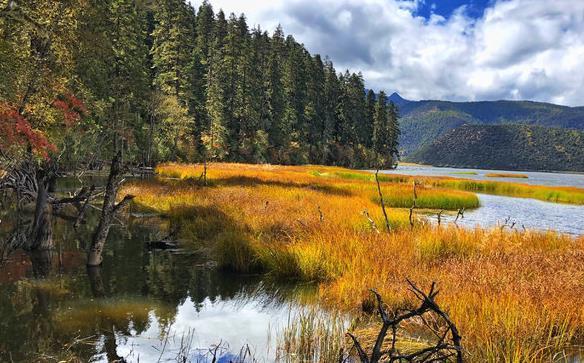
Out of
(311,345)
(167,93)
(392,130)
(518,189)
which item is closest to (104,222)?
(311,345)

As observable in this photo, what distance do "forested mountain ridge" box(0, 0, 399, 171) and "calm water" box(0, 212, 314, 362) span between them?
3.94 m

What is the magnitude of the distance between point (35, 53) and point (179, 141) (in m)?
36.8

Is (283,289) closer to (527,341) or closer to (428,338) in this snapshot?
(428,338)

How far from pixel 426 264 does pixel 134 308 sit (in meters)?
5.79

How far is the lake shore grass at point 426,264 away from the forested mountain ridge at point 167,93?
6.06 metres

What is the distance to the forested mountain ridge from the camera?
13.7 meters

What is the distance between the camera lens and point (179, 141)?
51031 mm

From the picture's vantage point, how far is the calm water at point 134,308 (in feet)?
19.4

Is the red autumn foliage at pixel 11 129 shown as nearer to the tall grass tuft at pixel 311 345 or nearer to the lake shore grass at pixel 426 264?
the lake shore grass at pixel 426 264

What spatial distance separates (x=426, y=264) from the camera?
8.93 m

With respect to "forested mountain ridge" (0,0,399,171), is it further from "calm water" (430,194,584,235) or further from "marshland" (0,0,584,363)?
"calm water" (430,194,584,235)

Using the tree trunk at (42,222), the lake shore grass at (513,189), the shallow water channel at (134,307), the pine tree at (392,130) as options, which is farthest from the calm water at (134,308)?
the pine tree at (392,130)

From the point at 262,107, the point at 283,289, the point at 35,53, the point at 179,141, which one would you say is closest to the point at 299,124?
the point at 262,107

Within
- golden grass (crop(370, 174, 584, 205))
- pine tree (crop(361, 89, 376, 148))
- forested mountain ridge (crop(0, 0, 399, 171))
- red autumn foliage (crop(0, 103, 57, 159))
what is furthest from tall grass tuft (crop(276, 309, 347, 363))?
pine tree (crop(361, 89, 376, 148))
